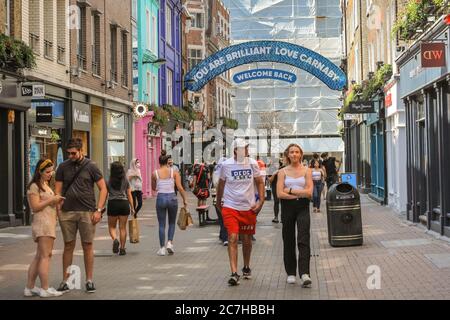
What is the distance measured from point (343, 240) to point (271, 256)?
1.74m

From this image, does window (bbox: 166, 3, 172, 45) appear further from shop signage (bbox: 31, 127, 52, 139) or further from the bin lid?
the bin lid

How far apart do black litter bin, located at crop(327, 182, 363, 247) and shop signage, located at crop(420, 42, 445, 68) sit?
2600 millimetres

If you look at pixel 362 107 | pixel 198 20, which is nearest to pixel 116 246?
pixel 362 107

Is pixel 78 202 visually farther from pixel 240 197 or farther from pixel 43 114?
pixel 43 114

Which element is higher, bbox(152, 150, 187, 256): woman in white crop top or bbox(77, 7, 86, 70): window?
bbox(77, 7, 86, 70): window

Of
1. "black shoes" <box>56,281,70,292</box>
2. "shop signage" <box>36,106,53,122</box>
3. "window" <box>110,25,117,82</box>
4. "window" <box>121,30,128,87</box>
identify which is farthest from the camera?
"window" <box>121,30,128,87</box>

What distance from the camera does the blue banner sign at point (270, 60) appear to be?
26109 mm

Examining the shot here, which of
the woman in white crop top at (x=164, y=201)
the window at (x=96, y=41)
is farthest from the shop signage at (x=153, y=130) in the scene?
the woman in white crop top at (x=164, y=201)

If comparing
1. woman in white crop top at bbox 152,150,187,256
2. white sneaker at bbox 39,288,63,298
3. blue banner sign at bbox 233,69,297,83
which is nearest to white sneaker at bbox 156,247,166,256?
woman in white crop top at bbox 152,150,187,256

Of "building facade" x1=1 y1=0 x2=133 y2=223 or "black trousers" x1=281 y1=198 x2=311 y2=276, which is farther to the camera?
"building facade" x1=1 y1=0 x2=133 y2=223

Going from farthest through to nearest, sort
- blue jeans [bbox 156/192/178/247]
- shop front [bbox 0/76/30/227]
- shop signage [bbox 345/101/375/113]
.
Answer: shop signage [bbox 345/101/375/113] < shop front [bbox 0/76/30/227] < blue jeans [bbox 156/192/178/247]

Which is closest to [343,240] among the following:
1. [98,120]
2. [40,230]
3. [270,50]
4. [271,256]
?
[271,256]

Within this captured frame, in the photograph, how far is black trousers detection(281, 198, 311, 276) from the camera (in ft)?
31.2

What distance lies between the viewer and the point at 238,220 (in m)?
9.90
